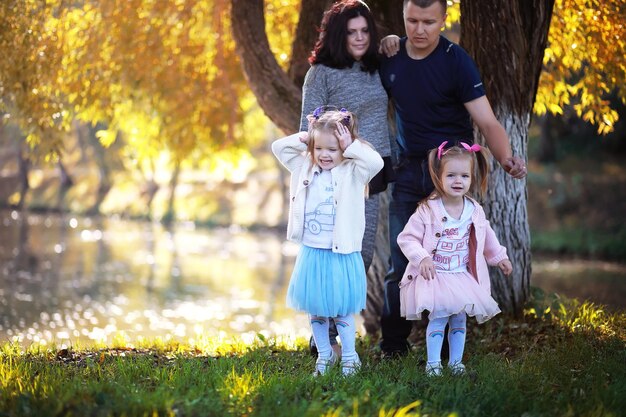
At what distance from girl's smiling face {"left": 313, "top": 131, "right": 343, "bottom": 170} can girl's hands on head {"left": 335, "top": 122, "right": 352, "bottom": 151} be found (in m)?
0.03

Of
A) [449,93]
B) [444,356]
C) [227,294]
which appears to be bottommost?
[227,294]

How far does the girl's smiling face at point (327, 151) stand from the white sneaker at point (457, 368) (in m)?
1.43

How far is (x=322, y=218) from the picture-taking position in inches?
191

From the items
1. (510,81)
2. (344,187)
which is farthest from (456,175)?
(510,81)

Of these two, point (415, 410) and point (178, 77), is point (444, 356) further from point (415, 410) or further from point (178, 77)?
point (178, 77)

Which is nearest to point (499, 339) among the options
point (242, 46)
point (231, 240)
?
point (242, 46)

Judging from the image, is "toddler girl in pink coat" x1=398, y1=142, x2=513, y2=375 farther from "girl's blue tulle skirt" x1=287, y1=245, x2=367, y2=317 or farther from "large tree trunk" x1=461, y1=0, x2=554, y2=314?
"large tree trunk" x1=461, y1=0, x2=554, y2=314

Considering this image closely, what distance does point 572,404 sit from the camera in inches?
162

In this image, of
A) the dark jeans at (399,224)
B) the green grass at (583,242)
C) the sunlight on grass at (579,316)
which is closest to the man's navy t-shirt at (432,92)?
the dark jeans at (399,224)

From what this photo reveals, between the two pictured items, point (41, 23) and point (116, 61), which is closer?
point (41, 23)

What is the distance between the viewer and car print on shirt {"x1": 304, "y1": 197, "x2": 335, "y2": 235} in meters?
4.84

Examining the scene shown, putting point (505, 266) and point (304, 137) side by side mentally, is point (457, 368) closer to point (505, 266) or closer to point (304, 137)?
point (505, 266)

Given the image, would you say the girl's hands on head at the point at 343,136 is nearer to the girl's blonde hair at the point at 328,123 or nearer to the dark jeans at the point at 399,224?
the girl's blonde hair at the point at 328,123

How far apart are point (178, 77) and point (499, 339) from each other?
5703 mm
